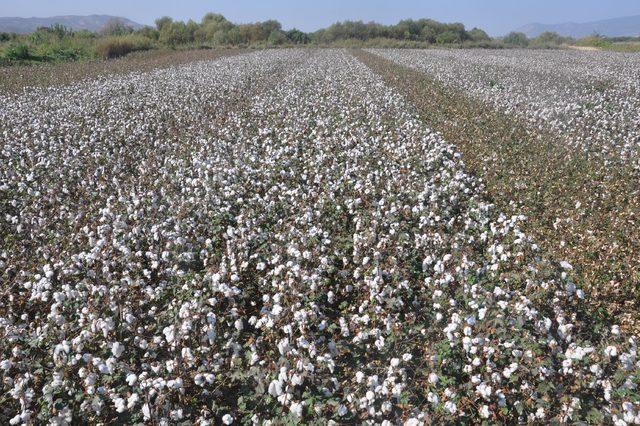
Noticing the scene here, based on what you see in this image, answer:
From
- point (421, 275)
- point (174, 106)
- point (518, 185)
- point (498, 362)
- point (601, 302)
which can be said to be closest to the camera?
point (498, 362)

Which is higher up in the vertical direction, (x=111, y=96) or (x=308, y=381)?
(x=111, y=96)

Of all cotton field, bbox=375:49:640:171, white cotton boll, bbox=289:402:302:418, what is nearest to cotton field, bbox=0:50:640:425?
white cotton boll, bbox=289:402:302:418

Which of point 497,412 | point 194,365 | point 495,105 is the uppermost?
point 495,105

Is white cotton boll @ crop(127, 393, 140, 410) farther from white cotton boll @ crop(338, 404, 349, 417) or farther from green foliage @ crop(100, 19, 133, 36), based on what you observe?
green foliage @ crop(100, 19, 133, 36)

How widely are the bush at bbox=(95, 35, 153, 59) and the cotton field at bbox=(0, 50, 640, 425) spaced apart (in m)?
32.1

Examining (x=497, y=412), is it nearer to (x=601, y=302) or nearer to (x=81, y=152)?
(x=601, y=302)

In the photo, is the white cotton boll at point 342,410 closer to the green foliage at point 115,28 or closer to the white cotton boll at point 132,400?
the white cotton boll at point 132,400

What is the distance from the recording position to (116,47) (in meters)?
39.9

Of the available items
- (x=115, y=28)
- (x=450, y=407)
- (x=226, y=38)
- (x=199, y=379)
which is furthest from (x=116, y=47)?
(x=450, y=407)

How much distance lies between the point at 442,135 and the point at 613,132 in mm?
4474

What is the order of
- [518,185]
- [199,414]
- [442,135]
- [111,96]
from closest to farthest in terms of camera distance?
[199,414] → [518,185] → [442,135] → [111,96]

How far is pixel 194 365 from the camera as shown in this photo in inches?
153

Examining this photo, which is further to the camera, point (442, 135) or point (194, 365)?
point (442, 135)

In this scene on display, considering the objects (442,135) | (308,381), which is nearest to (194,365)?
(308,381)
